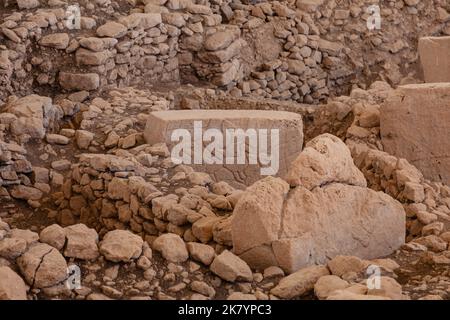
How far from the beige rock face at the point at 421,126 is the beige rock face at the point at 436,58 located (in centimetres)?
139

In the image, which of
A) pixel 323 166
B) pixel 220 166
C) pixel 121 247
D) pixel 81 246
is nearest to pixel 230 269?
pixel 121 247

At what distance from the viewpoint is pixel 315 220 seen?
15.9ft

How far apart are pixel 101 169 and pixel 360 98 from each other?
2777 mm

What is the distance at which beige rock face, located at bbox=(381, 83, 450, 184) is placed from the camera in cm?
668

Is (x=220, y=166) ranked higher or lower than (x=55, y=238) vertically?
lower

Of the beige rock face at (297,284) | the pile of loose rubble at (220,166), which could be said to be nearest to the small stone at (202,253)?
the pile of loose rubble at (220,166)

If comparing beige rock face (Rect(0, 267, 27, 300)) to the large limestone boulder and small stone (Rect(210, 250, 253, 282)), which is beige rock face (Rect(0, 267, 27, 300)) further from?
the large limestone boulder

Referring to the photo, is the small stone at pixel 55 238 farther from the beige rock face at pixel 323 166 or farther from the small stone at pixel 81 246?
the beige rock face at pixel 323 166

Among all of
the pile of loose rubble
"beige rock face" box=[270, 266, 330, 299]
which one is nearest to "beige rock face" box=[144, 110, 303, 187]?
the pile of loose rubble

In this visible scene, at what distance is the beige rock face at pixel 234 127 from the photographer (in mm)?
6656

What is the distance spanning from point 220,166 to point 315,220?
6.53 feet

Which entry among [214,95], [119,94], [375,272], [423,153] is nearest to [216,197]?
[375,272]

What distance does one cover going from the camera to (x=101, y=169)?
6273 mm

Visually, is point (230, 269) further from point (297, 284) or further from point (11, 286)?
point (11, 286)
